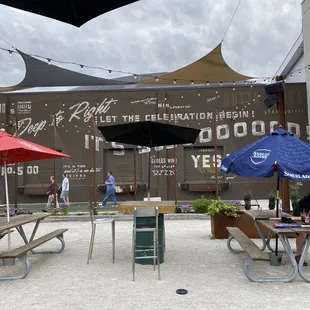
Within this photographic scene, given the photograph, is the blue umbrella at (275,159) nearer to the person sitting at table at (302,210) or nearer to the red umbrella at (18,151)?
the person sitting at table at (302,210)

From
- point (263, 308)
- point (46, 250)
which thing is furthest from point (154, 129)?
point (263, 308)

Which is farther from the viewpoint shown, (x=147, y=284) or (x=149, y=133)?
(x=149, y=133)

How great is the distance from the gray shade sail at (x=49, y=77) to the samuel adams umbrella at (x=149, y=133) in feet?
36.1

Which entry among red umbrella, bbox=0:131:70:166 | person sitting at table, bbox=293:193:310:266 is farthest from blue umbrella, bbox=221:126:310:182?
red umbrella, bbox=0:131:70:166

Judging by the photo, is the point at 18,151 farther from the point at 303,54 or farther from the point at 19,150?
the point at 303,54

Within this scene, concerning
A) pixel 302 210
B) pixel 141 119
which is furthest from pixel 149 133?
pixel 141 119

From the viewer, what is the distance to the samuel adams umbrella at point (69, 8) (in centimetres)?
391

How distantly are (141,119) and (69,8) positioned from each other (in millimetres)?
14800

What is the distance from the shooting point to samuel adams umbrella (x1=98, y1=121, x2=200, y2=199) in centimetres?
679

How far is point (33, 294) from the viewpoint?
452cm

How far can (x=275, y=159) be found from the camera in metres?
4.95

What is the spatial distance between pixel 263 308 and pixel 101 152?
15.5 meters

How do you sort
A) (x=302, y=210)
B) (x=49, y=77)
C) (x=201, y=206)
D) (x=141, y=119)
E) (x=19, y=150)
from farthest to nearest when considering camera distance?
(x=141, y=119)
(x=49, y=77)
(x=201, y=206)
(x=19, y=150)
(x=302, y=210)

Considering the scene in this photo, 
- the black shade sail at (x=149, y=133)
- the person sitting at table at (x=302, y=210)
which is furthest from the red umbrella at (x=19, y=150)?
the person sitting at table at (x=302, y=210)
